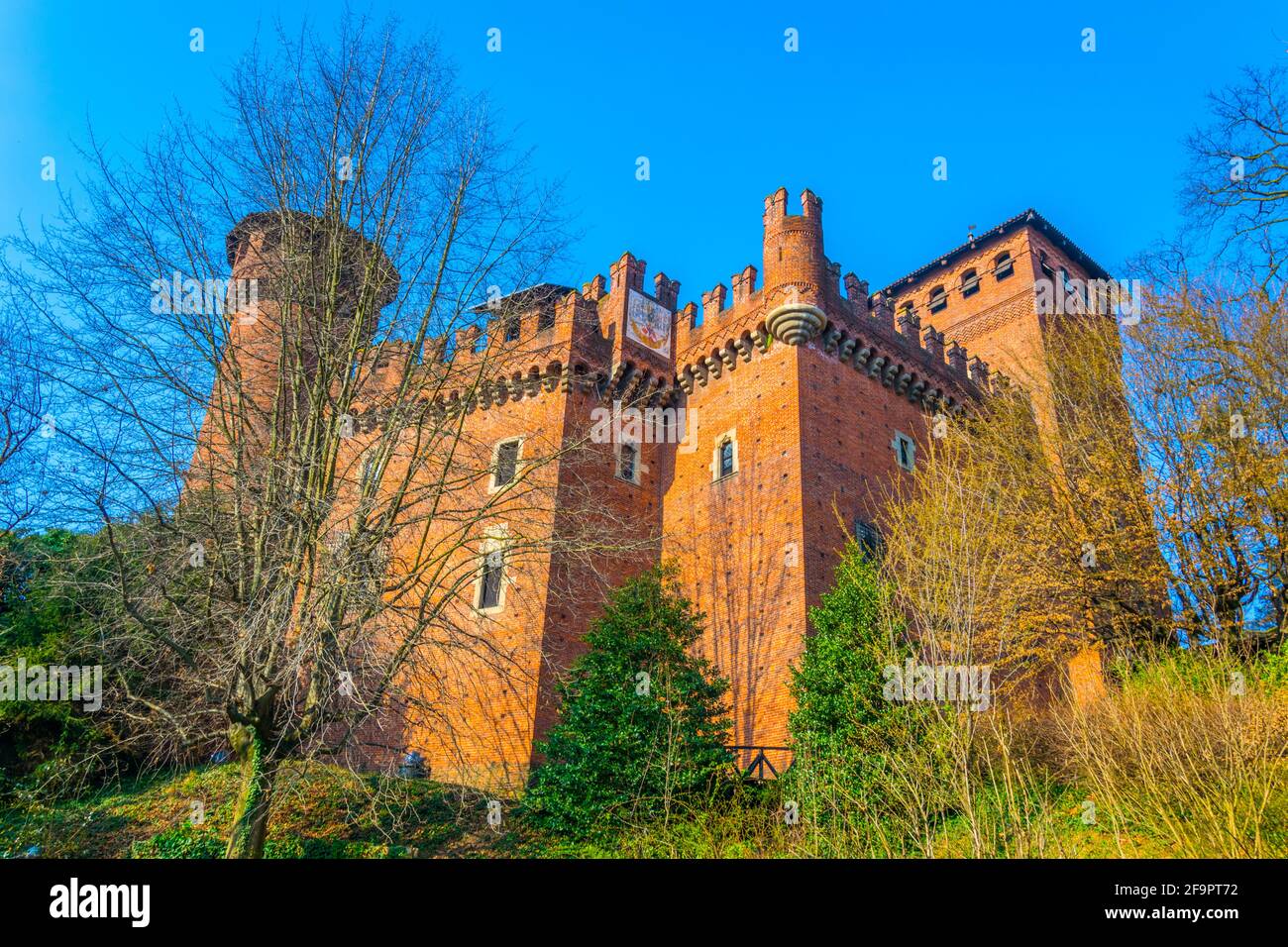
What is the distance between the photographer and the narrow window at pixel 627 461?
20.6 metres

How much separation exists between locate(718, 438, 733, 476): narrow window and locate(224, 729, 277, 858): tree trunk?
38.7 feet

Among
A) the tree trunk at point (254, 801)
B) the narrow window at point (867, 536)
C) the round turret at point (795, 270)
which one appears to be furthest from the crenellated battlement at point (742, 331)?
the tree trunk at point (254, 801)

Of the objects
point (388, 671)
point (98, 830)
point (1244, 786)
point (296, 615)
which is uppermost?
point (296, 615)

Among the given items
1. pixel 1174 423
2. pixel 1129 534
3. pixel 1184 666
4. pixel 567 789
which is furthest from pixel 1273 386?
pixel 567 789

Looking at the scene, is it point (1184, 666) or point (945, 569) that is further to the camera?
point (1184, 666)

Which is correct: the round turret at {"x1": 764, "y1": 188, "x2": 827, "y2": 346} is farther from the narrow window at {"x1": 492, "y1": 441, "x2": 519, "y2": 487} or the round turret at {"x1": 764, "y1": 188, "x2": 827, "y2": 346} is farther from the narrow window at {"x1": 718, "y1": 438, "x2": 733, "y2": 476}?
the narrow window at {"x1": 492, "y1": 441, "x2": 519, "y2": 487}

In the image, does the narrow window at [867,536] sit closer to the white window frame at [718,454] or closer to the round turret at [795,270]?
the white window frame at [718,454]

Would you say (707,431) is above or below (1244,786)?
above

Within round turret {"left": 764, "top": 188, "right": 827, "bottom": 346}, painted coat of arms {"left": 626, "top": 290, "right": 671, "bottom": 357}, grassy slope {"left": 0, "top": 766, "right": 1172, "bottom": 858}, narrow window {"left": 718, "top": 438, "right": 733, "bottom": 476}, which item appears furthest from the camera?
painted coat of arms {"left": 626, "top": 290, "right": 671, "bottom": 357}

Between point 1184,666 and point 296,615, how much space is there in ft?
42.3

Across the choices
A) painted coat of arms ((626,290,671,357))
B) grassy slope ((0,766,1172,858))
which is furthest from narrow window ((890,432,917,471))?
grassy slope ((0,766,1172,858))

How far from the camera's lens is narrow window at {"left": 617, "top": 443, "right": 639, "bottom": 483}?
20609mm
